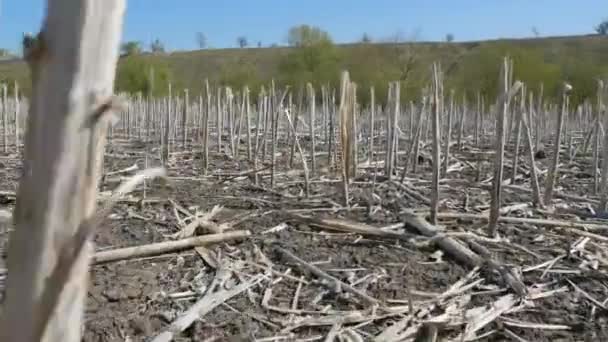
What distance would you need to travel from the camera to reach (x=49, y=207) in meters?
0.88

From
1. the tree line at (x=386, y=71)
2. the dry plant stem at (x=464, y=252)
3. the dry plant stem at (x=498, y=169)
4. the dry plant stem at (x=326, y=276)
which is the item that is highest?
the tree line at (x=386, y=71)

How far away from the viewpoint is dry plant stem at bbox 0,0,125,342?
34.7 inches

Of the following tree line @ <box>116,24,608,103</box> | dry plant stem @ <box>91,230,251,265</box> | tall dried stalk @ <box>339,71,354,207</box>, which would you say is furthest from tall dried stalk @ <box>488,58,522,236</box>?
tree line @ <box>116,24,608,103</box>

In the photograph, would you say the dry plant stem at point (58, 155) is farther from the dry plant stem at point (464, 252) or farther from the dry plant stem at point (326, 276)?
the dry plant stem at point (464, 252)

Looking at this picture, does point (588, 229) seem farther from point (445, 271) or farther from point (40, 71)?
point (40, 71)

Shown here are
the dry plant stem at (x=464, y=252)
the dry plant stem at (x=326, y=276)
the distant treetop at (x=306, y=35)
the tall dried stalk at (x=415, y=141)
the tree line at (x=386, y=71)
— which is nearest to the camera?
the dry plant stem at (x=326, y=276)

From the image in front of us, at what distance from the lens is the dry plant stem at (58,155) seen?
882 millimetres

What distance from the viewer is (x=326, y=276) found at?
2.96m

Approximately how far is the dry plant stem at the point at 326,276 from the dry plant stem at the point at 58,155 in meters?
1.95

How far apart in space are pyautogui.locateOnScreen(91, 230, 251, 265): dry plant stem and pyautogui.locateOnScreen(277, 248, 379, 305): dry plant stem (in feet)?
1.04

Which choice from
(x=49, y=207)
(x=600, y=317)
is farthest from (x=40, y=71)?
(x=600, y=317)

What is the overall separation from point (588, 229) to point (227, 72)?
28.3 m

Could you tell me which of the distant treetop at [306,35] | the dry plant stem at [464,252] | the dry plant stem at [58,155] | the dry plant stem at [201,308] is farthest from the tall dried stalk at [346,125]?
the distant treetop at [306,35]

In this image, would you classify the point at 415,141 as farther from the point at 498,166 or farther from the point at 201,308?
the point at 201,308
